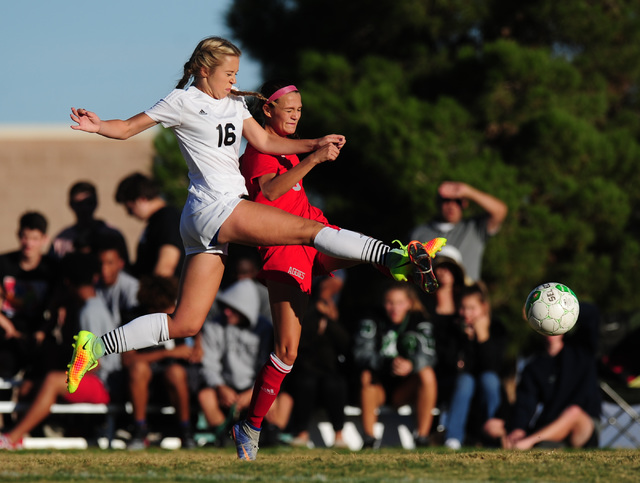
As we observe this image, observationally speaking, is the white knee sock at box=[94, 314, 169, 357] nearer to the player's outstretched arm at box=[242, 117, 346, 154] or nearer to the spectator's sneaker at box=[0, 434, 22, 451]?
the player's outstretched arm at box=[242, 117, 346, 154]

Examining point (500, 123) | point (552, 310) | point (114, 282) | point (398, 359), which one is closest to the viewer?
point (552, 310)

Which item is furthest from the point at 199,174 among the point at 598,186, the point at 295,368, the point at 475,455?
the point at 598,186

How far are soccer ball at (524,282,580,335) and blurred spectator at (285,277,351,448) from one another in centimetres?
277

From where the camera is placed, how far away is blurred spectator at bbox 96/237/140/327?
9.50 meters

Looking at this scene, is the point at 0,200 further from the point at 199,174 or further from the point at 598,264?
the point at 199,174

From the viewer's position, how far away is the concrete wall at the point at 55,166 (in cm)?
3045

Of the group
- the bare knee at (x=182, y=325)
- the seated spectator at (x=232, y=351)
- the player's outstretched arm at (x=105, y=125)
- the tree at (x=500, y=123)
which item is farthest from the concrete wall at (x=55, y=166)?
the player's outstretched arm at (x=105, y=125)

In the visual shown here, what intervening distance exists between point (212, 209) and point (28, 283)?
4912 millimetres

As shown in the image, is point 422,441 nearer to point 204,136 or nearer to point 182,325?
point 182,325

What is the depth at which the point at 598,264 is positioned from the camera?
610 inches

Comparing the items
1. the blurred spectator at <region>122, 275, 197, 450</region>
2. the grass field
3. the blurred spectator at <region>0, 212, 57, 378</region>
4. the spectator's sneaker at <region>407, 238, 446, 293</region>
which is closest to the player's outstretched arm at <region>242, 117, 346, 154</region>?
the spectator's sneaker at <region>407, 238, 446, 293</region>

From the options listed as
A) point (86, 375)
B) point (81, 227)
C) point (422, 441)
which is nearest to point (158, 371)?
point (86, 375)

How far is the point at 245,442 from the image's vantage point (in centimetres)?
627

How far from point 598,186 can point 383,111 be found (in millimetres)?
3492
